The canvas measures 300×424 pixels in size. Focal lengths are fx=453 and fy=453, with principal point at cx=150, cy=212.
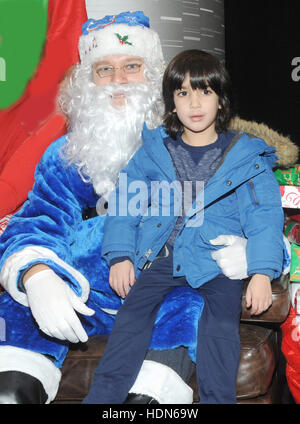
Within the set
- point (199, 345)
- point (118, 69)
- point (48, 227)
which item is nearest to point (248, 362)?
point (199, 345)

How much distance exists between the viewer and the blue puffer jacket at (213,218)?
139 centimetres

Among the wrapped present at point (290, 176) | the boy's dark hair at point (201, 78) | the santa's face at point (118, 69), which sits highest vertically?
the santa's face at point (118, 69)

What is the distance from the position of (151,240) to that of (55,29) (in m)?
1.23

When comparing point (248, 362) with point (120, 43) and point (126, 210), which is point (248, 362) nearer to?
point (126, 210)

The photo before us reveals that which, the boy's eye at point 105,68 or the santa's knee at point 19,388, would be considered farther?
the boy's eye at point 105,68

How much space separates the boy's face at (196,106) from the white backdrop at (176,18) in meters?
0.79

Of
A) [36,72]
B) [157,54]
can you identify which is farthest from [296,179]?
[36,72]

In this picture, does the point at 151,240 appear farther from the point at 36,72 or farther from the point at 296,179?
the point at 36,72

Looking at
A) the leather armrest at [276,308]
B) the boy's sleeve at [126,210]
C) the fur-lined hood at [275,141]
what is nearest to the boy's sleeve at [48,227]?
the boy's sleeve at [126,210]

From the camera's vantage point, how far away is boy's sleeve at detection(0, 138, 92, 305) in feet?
4.60

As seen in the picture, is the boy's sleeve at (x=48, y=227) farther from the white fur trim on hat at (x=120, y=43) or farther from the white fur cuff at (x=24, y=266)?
the white fur trim on hat at (x=120, y=43)

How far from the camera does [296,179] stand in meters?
1.99

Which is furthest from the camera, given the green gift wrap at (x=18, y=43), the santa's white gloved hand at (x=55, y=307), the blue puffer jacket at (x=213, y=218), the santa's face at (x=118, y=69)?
the green gift wrap at (x=18, y=43)

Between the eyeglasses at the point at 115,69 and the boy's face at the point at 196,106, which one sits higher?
the eyeglasses at the point at 115,69
